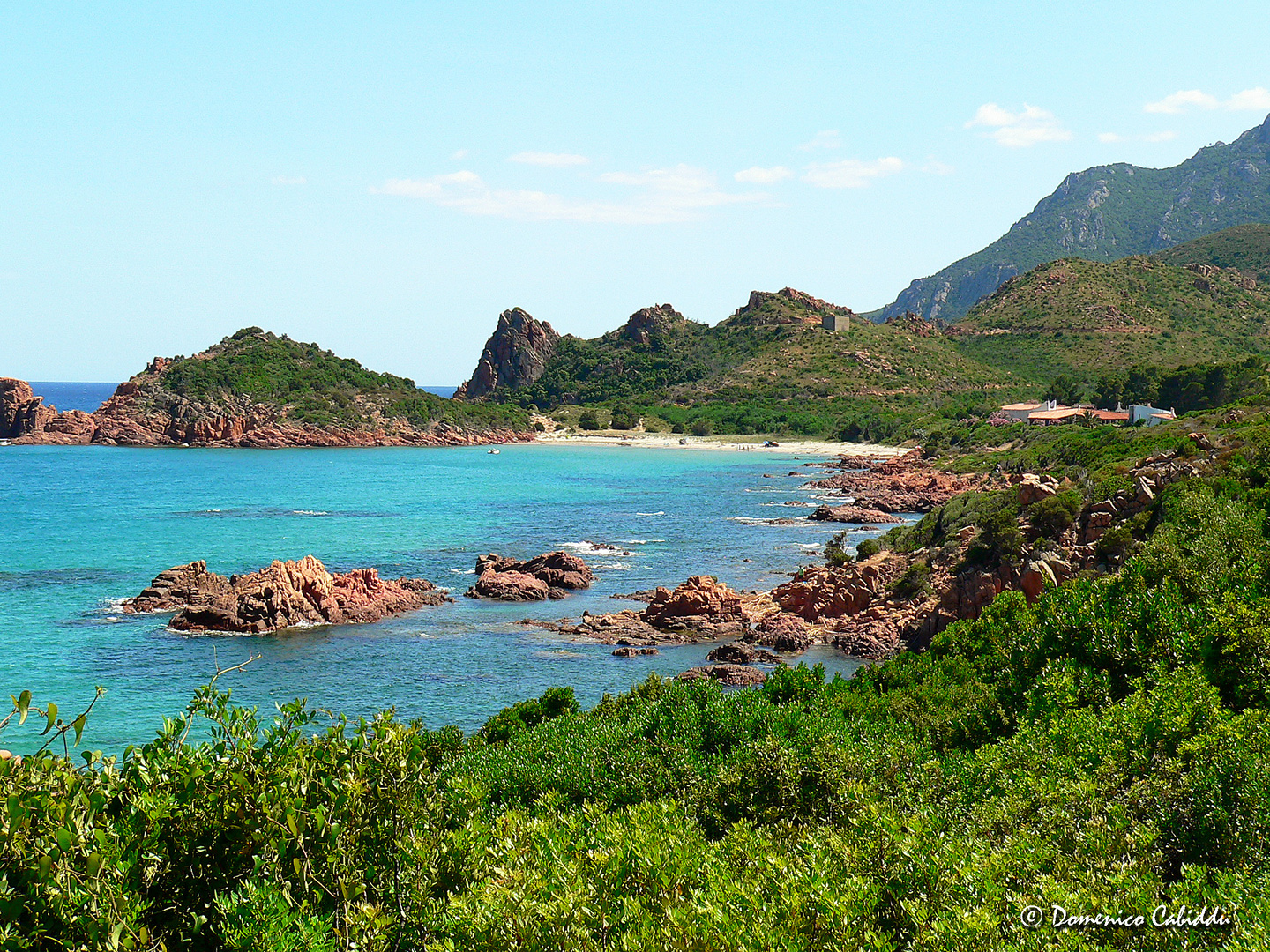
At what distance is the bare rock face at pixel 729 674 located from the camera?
1022 inches

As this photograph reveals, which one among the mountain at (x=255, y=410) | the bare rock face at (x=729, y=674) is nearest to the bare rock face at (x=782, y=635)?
the bare rock face at (x=729, y=674)

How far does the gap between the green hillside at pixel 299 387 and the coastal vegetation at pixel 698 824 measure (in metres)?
116

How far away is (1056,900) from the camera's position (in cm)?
642

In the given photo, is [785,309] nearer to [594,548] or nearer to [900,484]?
[900,484]

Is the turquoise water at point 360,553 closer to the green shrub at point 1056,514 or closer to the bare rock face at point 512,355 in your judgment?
the green shrub at point 1056,514

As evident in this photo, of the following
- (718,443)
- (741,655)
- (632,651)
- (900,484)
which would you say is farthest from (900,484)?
(718,443)


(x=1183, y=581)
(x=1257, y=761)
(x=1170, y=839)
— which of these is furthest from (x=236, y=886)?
(x=1183, y=581)

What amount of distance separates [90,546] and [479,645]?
93.2 ft

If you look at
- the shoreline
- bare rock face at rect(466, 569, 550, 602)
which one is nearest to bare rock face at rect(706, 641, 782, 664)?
bare rock face at rect(466, 569, 550, 602)

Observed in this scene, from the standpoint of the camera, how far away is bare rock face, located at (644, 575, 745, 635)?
106 ft

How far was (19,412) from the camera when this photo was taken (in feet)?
391

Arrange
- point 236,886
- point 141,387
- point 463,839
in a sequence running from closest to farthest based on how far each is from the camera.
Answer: point 236,886 → point 463,839 → point 141,387

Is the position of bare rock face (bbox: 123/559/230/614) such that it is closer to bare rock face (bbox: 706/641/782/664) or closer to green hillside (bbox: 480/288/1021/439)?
bare rock face (bbox: 706/641/782/664)

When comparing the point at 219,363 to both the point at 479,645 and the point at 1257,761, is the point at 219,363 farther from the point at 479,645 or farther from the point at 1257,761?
the point at 1257,761
